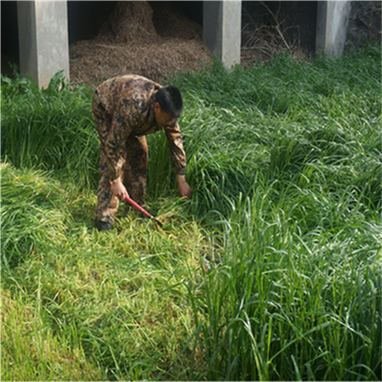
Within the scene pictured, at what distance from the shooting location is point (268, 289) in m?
2.39

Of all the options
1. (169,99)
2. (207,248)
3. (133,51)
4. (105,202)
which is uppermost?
(169,99)

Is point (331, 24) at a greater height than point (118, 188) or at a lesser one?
greater

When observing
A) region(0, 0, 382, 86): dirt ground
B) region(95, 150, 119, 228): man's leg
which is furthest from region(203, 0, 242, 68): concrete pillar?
region(95, 150, 119, 228): man's leg

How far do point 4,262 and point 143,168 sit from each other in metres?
1.26

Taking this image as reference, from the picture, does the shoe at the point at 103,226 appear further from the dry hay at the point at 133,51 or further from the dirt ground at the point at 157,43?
the dry hay at the point at 133,51

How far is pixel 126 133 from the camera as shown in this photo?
358 cm

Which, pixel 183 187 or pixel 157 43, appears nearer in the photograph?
pixel 183 187

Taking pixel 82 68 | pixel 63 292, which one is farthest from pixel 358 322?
pixel 82 68

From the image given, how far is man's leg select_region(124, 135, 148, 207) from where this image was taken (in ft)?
13.4

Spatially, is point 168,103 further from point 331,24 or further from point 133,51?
point 331,24

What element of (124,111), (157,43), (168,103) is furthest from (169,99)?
(157,43)

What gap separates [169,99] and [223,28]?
456 cm

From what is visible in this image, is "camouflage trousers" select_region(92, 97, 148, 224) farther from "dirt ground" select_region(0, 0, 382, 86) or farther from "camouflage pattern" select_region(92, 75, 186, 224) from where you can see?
"dirt ground" select_region(0, 0, 382, 86)

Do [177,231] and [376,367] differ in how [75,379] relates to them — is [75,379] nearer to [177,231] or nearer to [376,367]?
[376,367]
